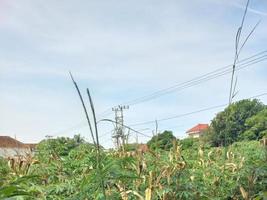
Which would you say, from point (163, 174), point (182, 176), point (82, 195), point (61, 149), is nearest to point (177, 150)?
point (182, 176)

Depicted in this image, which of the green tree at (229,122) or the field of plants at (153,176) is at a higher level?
A: the green tree at (229,122)

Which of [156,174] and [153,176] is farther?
[156,174]

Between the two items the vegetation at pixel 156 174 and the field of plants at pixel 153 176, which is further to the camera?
the field of plants at pixel 153 176

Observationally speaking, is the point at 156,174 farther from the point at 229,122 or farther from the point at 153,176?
the point at 229,122

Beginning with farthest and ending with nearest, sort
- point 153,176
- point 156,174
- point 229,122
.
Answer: point 156,174, point 153,176, point 229,122

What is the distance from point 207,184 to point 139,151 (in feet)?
1.13

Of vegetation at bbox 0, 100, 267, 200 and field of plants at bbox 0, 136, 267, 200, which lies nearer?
vegetation at bbox 0, 100, 267, 200

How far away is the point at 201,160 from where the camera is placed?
235 centimetres

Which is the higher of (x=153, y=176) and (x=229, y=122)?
(x=229, y=122)

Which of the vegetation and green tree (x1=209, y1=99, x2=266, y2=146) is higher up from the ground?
green tree (x1=209, y1=99, x2=266, y2=146)

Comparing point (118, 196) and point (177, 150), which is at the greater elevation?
point (177, 150)

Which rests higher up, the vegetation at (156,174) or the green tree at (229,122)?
the green tree at (229,122)

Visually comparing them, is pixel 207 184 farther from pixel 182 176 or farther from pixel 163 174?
pixel 163 174

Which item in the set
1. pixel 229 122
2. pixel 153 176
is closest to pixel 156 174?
pixel 153 176
